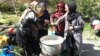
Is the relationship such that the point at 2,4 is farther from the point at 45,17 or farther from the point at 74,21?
the point at 74,21

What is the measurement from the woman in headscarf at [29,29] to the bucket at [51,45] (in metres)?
0.26

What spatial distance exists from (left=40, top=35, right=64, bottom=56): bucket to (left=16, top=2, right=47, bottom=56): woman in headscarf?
26 centimetres

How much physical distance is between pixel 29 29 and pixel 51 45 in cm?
69

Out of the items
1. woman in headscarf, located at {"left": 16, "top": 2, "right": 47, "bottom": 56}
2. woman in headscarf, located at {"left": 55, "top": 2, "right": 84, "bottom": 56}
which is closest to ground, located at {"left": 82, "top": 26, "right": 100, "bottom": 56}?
woman in headscarf, located at {"left": 55, "top": 2, "right": 84, "bottom": 56}

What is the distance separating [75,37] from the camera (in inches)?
289

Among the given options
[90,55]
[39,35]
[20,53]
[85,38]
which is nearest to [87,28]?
[85,38]

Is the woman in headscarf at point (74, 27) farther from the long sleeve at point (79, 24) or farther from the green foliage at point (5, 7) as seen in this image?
the green foliage at point (5, 7)

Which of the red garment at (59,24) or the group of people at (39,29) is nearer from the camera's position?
the group of people at (39,29)

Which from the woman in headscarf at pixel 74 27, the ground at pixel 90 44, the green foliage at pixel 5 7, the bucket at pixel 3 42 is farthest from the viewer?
the green foliage at pixel 5 7

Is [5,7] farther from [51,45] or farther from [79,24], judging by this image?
[79,24]

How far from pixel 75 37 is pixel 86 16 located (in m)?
3.37

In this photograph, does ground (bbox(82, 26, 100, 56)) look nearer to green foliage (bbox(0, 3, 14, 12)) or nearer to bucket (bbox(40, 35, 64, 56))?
bucket (bbox(40, 35, 64, 56))

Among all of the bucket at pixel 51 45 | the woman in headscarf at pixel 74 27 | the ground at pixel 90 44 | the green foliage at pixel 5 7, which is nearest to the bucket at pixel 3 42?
the bucket at pixel 51 45

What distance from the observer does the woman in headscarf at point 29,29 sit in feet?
23.6
